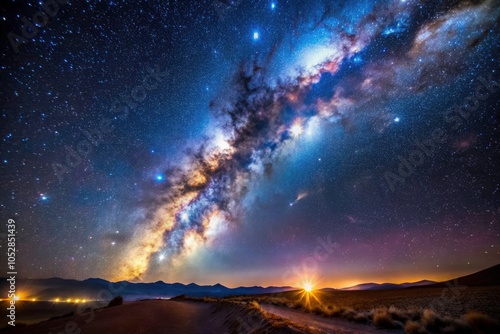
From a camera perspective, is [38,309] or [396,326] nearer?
[396,326]

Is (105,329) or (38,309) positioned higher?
(105,329)

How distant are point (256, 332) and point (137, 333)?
684 centimetres

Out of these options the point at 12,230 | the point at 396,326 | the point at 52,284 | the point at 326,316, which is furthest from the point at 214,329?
the point at 52,284

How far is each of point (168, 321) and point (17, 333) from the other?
7471mm

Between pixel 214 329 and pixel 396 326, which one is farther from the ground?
pixel 396 326

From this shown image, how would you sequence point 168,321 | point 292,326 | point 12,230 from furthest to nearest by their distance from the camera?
point 12,230, point 168,321, point 292,326

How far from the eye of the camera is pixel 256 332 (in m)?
7.51

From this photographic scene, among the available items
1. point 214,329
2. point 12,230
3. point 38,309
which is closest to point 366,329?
point 214,329

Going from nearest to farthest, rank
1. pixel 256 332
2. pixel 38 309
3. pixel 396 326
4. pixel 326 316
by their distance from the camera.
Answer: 1. pixel 256 332
2. pixel 396 326
3. pixel 326 316
4. pixel 38 309

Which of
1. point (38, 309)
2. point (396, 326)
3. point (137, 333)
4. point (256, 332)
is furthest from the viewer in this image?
point (38, 309)

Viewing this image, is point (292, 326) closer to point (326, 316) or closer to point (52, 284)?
point (326, 316)

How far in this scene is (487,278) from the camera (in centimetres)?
4753

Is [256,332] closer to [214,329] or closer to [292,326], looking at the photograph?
[292,326]

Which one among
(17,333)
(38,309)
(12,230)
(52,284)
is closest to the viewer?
(17,333)
